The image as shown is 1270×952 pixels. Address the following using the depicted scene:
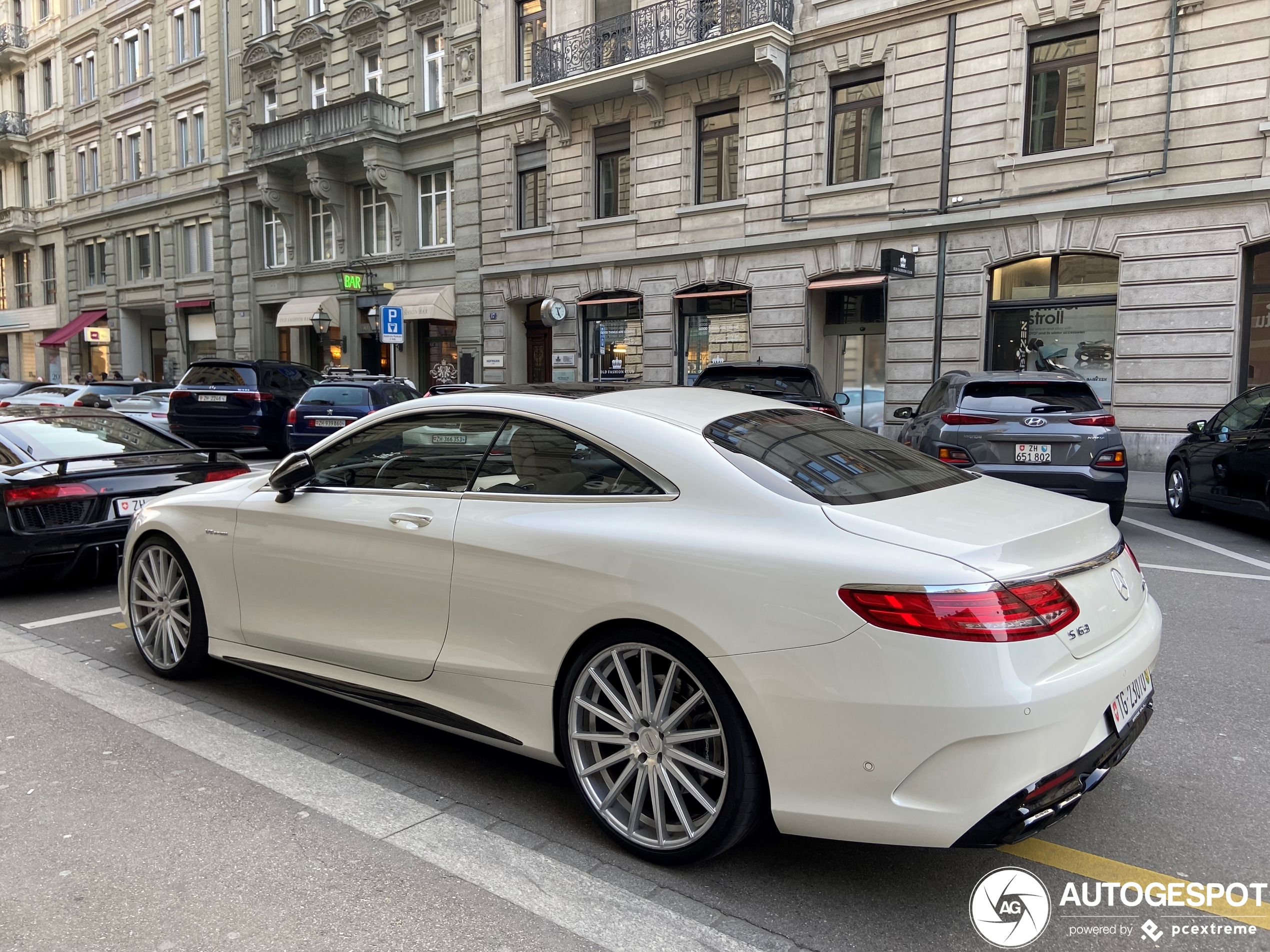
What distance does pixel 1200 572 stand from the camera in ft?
23.7

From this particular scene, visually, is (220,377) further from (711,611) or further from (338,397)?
(711,611)

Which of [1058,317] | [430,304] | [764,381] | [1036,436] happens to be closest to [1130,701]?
[1036,436]

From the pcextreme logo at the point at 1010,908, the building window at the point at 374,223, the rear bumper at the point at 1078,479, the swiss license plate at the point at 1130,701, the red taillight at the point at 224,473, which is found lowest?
the pcextreme logo at the point at 1010,908

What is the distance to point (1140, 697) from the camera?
2.87 m

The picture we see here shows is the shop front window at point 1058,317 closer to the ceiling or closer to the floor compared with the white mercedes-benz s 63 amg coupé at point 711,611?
closer to the ceiling

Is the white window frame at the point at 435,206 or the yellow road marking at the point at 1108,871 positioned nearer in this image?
the yellow road marking at the point at 1108,871

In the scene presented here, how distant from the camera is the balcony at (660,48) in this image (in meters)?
18.3

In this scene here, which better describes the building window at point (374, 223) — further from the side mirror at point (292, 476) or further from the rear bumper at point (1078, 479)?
the side mirror at point (292, 476)

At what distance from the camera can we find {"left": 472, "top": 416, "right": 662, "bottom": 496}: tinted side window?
311 centimetres

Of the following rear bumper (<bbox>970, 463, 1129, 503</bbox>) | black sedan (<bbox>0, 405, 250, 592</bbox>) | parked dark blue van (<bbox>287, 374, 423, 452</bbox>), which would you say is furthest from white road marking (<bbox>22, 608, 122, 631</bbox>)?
parked dark blue van (<bbox>287, 374, 423, 452</bbox>)

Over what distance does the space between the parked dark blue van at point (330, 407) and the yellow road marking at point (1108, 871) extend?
13055 mm

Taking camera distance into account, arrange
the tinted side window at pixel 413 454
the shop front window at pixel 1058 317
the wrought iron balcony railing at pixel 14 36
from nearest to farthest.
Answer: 1. the tinted side window at pixel 413 454
2. the shop front window at pixel 1058 317
3. the wrought iron balcony railing at pixel 14 36

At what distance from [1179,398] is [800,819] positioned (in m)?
15.1

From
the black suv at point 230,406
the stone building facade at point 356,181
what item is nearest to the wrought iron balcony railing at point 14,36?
the stone building facade at point 356,181
